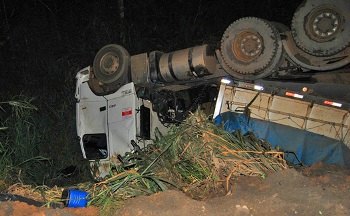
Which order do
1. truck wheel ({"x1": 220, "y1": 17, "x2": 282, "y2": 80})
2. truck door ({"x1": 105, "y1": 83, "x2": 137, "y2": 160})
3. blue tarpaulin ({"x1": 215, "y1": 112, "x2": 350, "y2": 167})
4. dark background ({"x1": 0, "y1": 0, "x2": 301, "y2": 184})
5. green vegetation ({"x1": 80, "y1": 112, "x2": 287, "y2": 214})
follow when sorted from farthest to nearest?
dark background ({"x1": 0, "y1": 0, "x2": 301, "y2": 184}) → truck door ({"x1": 105, "y1": 83, "x2": 137, "y2": 160}) → truck wheel ({"x1": 220, "y1": 17, "x2": 282, "y2": 80}) → blue tarpaulin ({"x1": 215, "y1": 112, "x2": 350, "y2": 167}) → green vegetation ({"x1": 80, "y1": 112, "x2": 287, "y2": 214})

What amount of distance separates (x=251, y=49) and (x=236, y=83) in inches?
23.1

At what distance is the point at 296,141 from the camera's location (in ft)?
16.7

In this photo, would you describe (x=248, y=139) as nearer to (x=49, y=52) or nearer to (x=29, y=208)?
(x=29, y=208)

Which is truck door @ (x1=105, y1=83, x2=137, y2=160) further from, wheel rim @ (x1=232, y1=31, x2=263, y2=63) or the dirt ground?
the dirt ground

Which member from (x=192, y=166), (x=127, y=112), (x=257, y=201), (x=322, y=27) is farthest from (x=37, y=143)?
(x=257, y=201)

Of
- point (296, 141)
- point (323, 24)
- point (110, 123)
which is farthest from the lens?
point (110, 123)

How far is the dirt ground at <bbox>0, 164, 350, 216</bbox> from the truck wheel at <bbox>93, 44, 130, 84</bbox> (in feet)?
12.0

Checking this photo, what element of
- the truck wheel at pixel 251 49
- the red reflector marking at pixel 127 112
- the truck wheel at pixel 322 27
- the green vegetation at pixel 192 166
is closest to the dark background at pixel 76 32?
the red reflector marking at pixel 127 112

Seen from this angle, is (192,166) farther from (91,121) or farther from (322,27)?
(91,121)

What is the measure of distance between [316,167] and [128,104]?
3.13 m

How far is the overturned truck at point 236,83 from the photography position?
5.15 metres

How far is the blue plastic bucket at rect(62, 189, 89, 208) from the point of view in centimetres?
323

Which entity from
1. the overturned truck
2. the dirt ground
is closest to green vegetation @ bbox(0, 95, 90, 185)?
the overturned truck

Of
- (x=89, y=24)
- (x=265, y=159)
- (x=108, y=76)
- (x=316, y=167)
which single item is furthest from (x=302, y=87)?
(x=89, y=24)
